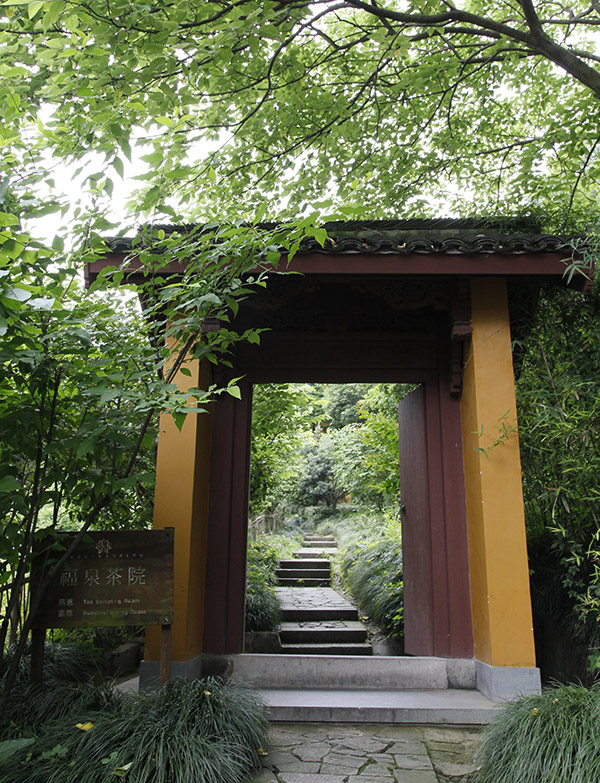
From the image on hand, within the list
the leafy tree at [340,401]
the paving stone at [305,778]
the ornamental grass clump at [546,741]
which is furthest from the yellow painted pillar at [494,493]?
the leafy tree at [340,401]

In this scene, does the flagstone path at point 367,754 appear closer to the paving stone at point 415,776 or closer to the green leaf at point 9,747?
the paving stone at point 415,776

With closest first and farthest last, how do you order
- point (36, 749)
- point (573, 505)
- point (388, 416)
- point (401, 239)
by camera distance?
point (36, 749) < point (573, 505) < point (401, 239) < point (388, 416)

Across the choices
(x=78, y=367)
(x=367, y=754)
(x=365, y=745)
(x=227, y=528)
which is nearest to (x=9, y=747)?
(x=78, y=367)

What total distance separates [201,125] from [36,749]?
4.85m

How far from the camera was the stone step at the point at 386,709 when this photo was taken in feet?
12.0

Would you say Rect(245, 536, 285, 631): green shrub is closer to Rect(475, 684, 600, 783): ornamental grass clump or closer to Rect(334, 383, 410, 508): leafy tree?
Rect(334, 383, 410, 508): leafy tree

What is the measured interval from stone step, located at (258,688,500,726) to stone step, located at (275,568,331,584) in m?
5.99

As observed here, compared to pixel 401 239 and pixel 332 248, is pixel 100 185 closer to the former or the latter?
pixel 332 248

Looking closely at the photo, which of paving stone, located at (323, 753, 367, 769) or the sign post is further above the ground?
the sign post

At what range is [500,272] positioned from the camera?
13.4 ft

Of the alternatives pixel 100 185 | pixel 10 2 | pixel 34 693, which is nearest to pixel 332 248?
pixel 100 185

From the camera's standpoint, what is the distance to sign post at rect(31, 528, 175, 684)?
310cm

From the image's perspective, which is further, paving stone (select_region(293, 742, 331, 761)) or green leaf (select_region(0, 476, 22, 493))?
paving stone (select_region(293, 742, 331, 761))

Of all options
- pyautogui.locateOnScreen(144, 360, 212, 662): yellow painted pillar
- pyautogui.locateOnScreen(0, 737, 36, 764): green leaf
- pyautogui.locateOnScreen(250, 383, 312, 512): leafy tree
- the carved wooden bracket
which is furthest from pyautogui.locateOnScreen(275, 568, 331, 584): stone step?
pyautogui.locateOnScreen(0, 737, 36, 764): green leaf
